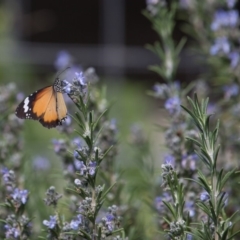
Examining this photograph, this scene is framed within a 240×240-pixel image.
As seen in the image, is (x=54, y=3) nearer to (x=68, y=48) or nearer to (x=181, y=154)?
(x=68, y=48)

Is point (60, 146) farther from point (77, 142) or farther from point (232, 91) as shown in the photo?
point (232, 91)

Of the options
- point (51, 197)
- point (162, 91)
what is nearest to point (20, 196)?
point (51, 197)

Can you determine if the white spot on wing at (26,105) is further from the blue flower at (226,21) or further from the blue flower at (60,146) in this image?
the blue flower at (226,21)

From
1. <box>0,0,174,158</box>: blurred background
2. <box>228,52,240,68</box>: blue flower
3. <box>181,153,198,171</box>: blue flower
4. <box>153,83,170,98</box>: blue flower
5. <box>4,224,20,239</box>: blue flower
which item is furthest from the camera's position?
<box>0,0,174,158</box>: blurred background

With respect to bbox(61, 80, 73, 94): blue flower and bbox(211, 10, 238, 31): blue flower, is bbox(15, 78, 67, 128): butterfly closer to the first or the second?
bbox(61, 80, 73, 94): blue flower

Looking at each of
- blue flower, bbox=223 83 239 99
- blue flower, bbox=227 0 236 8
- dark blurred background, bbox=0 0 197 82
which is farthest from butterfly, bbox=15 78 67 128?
dark blurred background, bbox=0 0 197 82

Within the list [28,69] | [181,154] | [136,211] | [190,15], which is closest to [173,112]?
[181,154]
